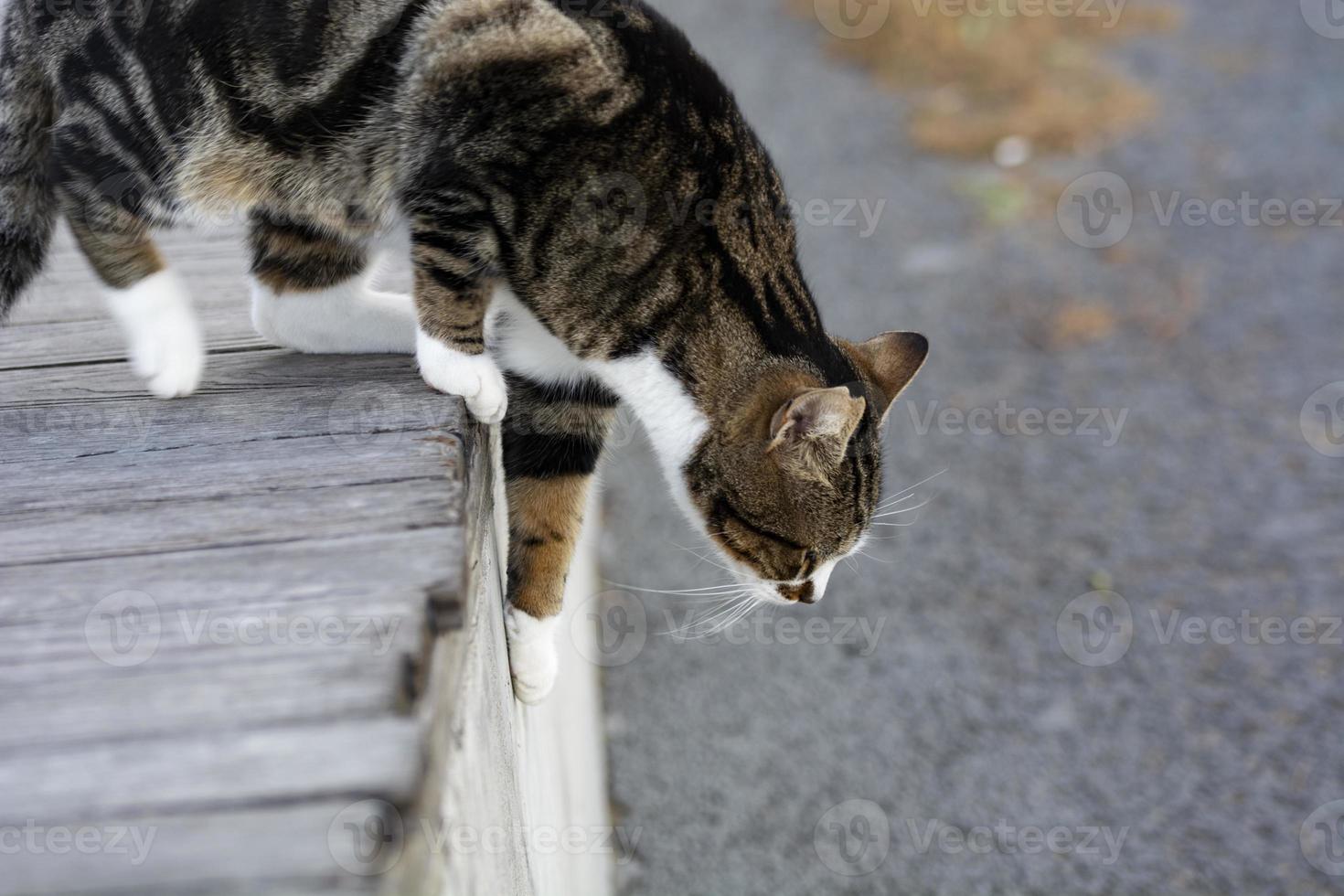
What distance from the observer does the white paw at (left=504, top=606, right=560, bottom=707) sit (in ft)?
6.19

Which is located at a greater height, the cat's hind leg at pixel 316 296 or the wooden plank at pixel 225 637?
the wooden plank at pixel 225 637

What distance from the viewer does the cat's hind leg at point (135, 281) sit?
183 centimetres

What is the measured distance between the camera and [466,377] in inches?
66.8

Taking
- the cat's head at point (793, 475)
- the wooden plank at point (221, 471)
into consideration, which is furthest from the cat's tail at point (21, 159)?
the cat's head at point (793, 475)

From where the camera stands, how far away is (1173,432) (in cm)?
489

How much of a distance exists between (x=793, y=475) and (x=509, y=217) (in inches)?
23.6

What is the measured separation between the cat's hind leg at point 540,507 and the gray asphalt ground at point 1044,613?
5.74ft

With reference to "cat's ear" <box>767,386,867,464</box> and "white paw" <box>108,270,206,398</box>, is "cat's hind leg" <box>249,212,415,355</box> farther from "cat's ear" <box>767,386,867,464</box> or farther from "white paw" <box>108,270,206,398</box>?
"cat's ear" <box>767,386,867,464</box>

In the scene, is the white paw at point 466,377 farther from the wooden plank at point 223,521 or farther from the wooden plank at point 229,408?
the wooden plank at point 223,521

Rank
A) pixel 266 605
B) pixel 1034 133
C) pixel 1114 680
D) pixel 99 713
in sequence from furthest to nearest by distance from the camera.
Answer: pixel 1034 133
pixel 1114 680
pixel 266 605
pixel 99 713

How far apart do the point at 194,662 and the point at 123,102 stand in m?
1.13

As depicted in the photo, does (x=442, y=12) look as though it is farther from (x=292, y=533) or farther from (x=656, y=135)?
(x=292, y=533)

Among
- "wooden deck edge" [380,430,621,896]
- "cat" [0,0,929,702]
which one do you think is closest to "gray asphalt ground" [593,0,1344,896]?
"wooden deck edge" [380,430,621,896]

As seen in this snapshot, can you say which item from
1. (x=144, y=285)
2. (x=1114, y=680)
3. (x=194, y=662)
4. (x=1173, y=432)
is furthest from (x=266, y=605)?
(x=1173, y=432)
